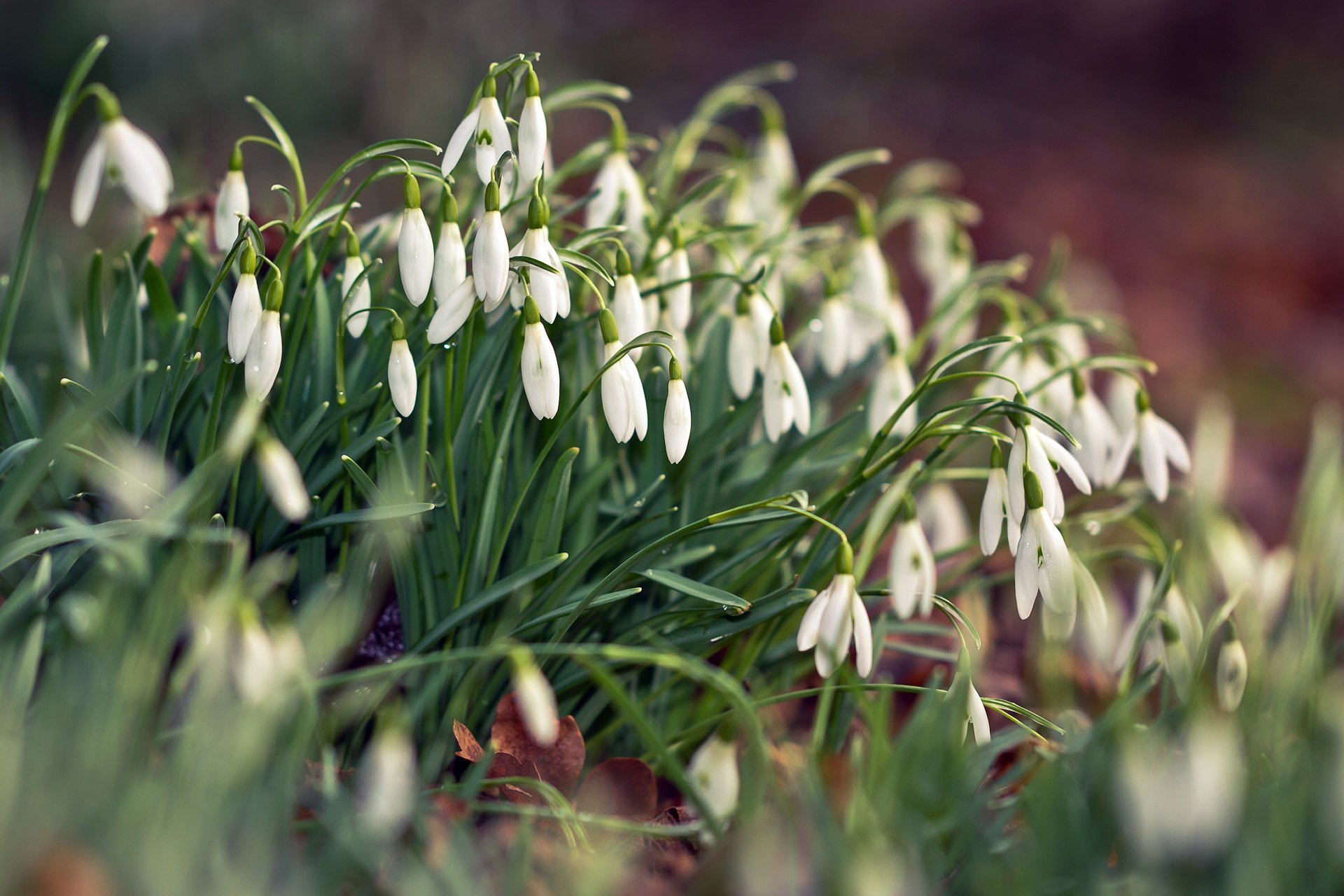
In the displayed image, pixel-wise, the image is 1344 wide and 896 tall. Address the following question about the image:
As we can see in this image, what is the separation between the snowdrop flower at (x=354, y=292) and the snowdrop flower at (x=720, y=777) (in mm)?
716

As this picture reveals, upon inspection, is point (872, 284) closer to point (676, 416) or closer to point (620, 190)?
point (620, 190)

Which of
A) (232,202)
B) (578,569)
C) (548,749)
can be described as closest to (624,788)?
(548,749)

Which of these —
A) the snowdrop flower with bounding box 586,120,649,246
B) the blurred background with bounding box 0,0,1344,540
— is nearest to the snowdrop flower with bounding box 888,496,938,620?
the snowdrop flower with bounding box 586,120,649,246

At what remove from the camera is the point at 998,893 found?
0.97 meters

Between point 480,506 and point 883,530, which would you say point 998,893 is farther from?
point 480,506

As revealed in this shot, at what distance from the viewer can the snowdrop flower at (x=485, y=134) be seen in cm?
135

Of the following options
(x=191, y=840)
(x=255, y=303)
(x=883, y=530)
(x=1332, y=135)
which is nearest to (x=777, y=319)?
(x=883, y=530)

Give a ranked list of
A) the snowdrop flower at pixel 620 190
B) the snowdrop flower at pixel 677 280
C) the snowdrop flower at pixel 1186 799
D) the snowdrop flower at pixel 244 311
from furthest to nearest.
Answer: the snowdrop flower at pixel 620 190 → the snowdrop flower at pixel 677 280 → the snowdrop flower at pixel 244 311 → the snowdrop flower at pixel 1186 799

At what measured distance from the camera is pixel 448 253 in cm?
131

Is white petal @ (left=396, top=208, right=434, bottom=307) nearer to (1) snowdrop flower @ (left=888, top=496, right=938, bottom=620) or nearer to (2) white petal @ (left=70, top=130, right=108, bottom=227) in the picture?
(2) white petal @ (left=70, top=130, right=108, bottom=227)

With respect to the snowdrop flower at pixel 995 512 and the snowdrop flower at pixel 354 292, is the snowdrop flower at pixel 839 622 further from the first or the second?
the snowdrop flower at pixel 354 292

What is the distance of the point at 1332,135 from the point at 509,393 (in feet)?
24.6

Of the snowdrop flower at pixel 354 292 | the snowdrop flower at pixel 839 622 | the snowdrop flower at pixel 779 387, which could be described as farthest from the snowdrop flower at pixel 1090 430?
the snowdrop flower at pixel 354 292

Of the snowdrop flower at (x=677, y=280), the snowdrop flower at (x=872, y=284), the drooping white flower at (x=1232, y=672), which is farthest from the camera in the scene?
the snowdrop flower at (x=872, y=284)
